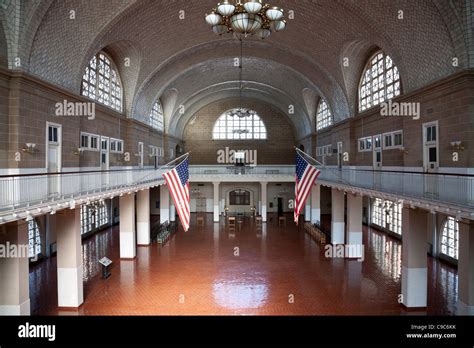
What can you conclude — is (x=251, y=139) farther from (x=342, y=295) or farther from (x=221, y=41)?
(x=342, y=295)

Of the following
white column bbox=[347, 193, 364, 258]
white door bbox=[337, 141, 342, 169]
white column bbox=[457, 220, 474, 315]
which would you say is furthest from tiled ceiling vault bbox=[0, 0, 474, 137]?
white column bbox=[347, 193, 364, 258]

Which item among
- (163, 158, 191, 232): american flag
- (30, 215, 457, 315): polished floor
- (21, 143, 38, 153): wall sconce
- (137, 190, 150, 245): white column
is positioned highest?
(21, 143, 38, 153): wall sconce

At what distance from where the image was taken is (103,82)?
19656 millimetres

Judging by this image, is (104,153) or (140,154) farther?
(140,154)

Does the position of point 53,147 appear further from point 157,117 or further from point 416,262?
point 157,117

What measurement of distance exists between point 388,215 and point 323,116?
10350mm

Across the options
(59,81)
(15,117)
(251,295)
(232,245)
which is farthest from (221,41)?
(251,295)

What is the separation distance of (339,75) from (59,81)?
49.0 feet

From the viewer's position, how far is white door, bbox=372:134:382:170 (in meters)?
19.2

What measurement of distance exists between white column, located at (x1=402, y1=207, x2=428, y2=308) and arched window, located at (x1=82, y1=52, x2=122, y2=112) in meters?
15.3

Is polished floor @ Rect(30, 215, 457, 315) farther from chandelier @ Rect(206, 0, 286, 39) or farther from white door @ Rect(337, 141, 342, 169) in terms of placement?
chandelier @ Rect(206, 0, 286, 39)

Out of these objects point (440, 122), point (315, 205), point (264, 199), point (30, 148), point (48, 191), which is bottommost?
point (315, 205)

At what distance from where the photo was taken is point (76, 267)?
11305mm

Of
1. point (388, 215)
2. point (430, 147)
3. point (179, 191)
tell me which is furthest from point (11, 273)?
point (388, 215)
